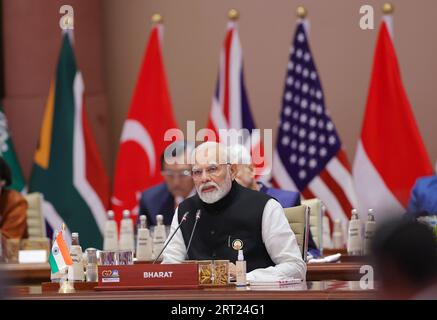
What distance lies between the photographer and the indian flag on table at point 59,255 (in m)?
4.29

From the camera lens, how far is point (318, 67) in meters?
8.09

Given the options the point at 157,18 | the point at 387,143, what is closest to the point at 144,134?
the point at 157,18

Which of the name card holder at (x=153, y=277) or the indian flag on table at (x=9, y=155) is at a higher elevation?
the indian flag on table at (x=9, y=155)

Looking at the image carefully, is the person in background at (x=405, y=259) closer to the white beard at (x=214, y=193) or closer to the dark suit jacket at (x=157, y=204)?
the white beard at (x=214, y=193)

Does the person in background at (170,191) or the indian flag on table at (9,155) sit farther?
the indian flag on table at (9,155)

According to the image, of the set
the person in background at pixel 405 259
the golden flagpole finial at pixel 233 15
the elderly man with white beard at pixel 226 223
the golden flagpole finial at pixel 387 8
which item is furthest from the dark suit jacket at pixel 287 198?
the person in background at pixel 405 259

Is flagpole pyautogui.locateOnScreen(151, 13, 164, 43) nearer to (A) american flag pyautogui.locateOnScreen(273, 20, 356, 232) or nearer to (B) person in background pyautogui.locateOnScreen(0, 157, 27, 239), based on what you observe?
(A) american flag pyautogui.locateOnScreen(273, 20, 356, 232)

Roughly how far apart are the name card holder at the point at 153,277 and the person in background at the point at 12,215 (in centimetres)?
297

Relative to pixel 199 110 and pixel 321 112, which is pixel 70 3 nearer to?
pixel 199 110

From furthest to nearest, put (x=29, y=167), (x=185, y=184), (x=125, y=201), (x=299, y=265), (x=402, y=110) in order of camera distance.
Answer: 1. (x=29, y=167)
2. (x=125, y=201)
3. (x=402, y=110)
4. (x=185, y=184)
5. (x=299, y=265)

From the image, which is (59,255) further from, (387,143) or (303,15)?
(303,15)

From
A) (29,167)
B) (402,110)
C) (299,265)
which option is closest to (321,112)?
(402,110)

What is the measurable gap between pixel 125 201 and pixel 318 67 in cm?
187

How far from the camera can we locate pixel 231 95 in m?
7.80
